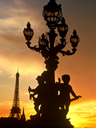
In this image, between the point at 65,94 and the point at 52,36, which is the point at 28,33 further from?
the point at 65,94

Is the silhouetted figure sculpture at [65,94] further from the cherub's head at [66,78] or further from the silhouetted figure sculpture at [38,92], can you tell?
the silhouetted figure sculpture at [38,92]

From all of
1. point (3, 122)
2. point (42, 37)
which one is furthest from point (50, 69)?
point (3, 122)

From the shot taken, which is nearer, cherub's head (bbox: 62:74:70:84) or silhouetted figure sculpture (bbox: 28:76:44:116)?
silhouetted figure sculpture (bbox: 28:76:44:116)

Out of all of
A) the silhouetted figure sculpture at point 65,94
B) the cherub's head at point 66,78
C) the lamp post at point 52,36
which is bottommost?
the silhouetted figure sculpture at point 65,94

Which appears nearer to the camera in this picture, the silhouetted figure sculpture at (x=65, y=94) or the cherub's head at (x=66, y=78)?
the silhouetted figure sculpture at (x=65, y=94)

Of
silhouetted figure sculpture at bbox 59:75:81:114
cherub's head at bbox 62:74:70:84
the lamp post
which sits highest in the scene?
the lamp post

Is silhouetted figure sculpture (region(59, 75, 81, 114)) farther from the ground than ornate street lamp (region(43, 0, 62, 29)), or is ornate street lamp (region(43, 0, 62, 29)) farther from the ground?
ornate street lamp (region(43, 0, 62, 29))

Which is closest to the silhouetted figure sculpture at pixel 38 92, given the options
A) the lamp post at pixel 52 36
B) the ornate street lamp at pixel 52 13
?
the lamp post at pixel 52 36

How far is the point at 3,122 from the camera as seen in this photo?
84.1ft

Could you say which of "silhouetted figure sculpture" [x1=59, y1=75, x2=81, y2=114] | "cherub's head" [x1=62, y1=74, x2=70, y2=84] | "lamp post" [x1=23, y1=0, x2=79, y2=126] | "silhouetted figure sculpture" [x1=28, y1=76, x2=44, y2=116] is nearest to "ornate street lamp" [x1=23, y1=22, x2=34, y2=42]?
"lamp post" [x1=23, y1=0, x2=79, y2=126]

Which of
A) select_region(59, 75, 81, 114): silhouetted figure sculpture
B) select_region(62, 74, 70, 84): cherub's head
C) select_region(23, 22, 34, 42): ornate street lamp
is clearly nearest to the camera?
select_region(59, 75, 81, 114): silhouetted figure sculpture

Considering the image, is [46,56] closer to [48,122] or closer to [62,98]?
[62,98]

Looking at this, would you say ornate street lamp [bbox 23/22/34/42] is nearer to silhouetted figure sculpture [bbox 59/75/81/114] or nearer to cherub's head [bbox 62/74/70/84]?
cherub's head [bbox 62/74/70/84]

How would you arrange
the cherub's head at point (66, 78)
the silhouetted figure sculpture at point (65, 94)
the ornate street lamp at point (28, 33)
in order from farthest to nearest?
the ornate street lamp at point (28, 33), the cherub's head at point (66, 78), the silhouetted figure sculpture at point (65, 94)
